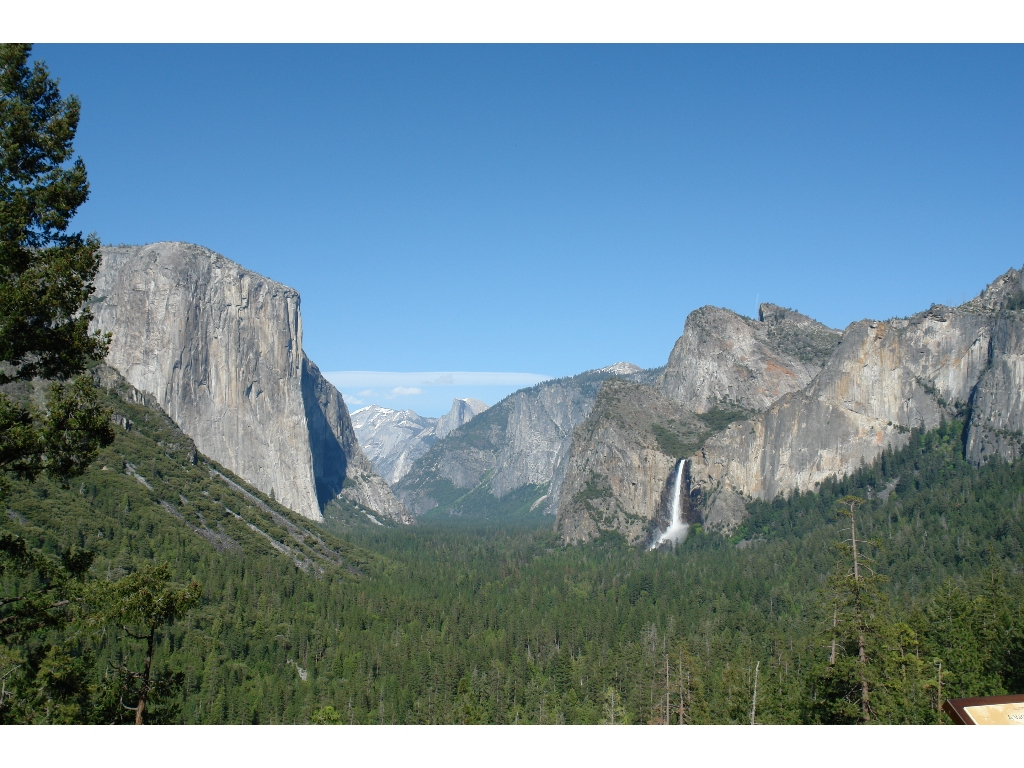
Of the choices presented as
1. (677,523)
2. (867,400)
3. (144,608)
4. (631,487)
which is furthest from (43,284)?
(631,487)

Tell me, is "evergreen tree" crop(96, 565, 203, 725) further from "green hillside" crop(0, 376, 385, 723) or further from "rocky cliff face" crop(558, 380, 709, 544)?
"rocky cliff face" crop(558, 380, 709, 544)

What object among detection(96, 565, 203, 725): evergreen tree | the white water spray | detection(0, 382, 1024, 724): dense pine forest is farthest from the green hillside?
the white water spray

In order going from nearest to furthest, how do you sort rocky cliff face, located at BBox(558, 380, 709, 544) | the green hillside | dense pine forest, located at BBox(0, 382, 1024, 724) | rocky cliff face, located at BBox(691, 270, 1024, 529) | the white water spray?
dense pine forest, located at BBox(0, 382, 1024, 724) → the green hillside → rocky cliff face, located at BBox(691, 270, 1024, 529) → the white water spray → rocky cliff face, located at BBox(558, 380, 709, 544)

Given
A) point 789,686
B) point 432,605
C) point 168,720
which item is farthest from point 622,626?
point 168,720

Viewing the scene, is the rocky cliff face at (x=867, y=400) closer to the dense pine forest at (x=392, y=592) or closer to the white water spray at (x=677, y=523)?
the dense pine forest at (x=392, y=592)

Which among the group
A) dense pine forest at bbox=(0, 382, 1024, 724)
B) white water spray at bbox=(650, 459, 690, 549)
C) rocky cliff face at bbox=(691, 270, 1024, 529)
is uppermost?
rocky cliff face at bbox=(691, 270, 1024, 529)

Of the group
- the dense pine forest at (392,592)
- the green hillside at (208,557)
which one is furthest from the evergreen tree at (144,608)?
the green hillside at (208,557)

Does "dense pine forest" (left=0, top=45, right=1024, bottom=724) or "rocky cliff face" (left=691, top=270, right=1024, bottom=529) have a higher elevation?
"rocky cliff face" (left=691, top=270, right=1024, bottom=529)

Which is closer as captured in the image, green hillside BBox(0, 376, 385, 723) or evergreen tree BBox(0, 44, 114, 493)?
evergreen tree BBox(0, 44, 114, 493)

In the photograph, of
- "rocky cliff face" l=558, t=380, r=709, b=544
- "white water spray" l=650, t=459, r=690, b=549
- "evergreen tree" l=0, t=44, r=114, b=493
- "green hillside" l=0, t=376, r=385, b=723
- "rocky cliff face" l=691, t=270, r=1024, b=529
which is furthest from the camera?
"rocky cliff face" l=558, t=380, r=709, b=544
